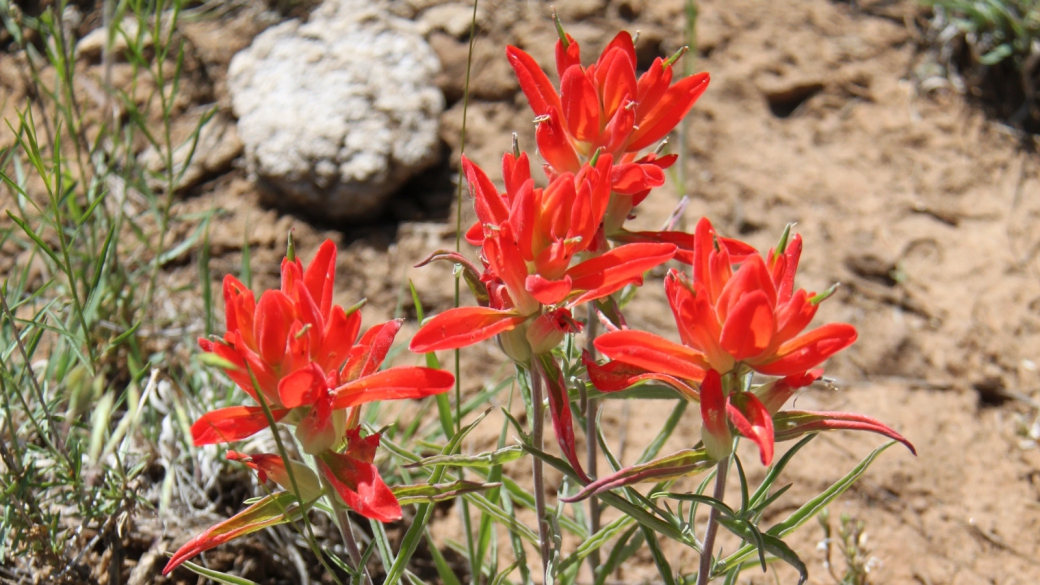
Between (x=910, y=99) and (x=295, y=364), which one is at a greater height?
(x=295, y=364)

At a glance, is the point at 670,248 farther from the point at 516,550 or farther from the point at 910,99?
the point at 910,99

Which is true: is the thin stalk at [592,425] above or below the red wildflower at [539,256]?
below

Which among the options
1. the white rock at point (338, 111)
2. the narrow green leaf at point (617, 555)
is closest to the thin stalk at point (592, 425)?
the narrow green leaf at point (617, 555)

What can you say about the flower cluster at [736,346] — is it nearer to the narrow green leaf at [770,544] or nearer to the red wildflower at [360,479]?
the narrow green leaf at [770,544]

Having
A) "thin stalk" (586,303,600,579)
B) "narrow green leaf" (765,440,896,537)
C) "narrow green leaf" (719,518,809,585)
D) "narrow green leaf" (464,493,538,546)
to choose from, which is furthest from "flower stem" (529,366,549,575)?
"narrow green leaf" (765,440,896,537)

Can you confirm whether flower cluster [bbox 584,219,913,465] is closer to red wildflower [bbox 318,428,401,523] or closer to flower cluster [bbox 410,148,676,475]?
flower cluster [bbox 410,148,676,475]

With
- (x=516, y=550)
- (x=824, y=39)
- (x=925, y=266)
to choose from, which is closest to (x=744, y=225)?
(x=925, y=266)

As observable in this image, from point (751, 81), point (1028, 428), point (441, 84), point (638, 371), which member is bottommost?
point (1028, 428)
